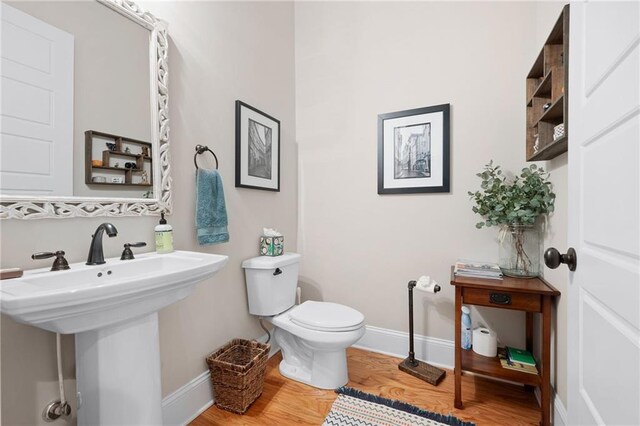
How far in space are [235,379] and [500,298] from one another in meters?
1.44

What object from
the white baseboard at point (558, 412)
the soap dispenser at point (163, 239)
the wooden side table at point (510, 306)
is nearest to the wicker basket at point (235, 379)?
the soap dispenser at point (163, 239)

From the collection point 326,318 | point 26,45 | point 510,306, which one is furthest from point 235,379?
point 26,45

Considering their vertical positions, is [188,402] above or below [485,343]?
below

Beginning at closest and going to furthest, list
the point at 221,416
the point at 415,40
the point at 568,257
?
the point at 568,257 → the point at 221,416 → the point at 415,40

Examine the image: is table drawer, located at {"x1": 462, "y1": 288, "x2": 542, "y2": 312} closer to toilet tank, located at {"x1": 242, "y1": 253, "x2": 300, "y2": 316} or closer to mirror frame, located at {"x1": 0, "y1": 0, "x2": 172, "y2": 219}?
toilet tank, located at {"x1": 242, "y1": 253, "x2": 300, "y2": 316}

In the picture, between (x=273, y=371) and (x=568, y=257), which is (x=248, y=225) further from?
(x=568, y=257)

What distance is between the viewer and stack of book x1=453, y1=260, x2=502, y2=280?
1.60 meters

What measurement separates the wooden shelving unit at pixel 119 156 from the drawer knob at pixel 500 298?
1.77 meters

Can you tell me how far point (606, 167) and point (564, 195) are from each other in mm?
809

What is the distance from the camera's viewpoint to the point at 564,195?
130 centimetres

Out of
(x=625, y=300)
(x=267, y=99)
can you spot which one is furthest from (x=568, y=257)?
(x=267, y=99)

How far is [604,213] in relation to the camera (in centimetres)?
65

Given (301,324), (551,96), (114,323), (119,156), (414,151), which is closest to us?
(114,323)

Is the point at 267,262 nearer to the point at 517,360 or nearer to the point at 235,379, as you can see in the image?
the point at 235,379
